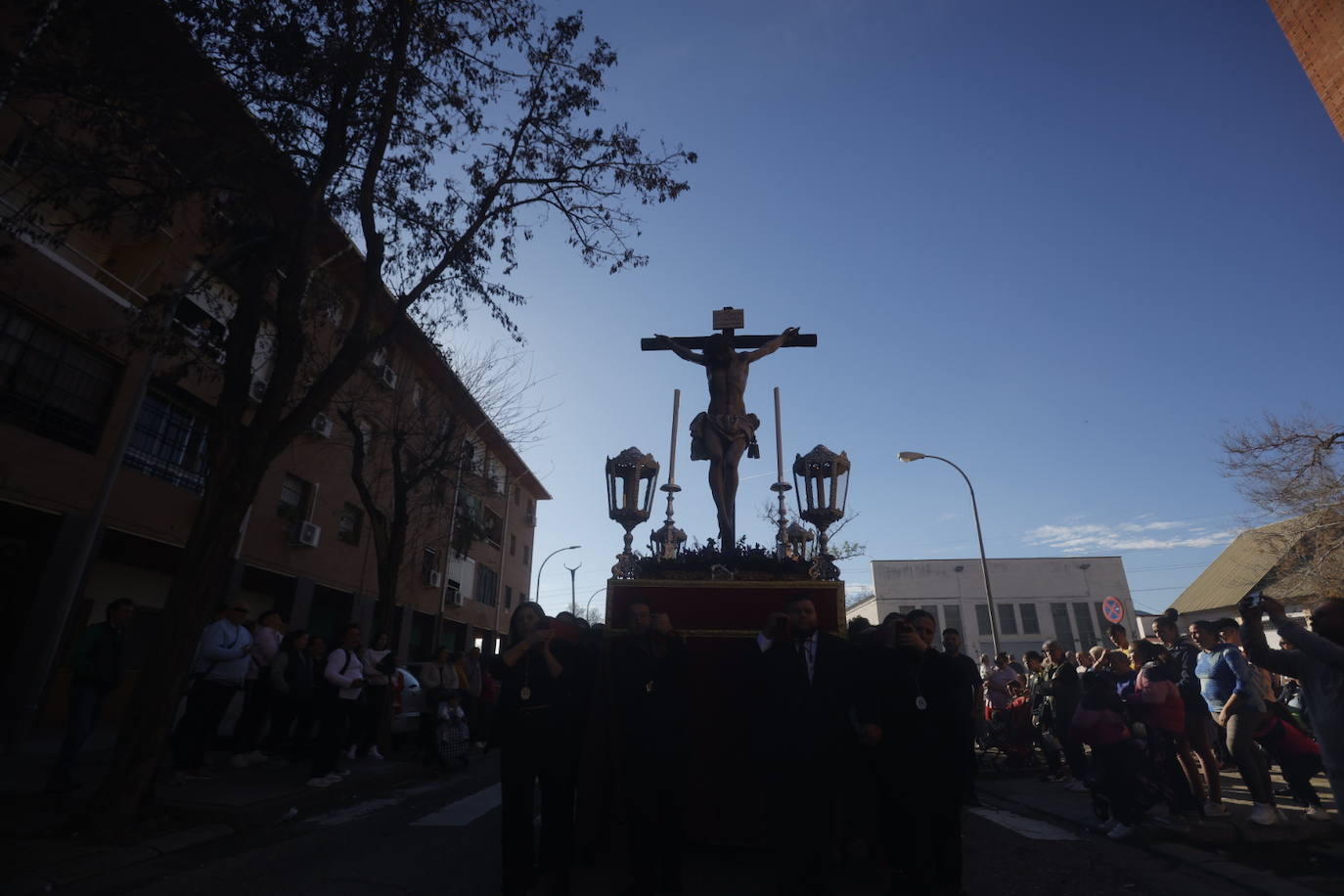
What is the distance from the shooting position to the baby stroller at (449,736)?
1025 centimetres

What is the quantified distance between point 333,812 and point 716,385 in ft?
20.4

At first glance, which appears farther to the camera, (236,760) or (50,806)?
(236,760)

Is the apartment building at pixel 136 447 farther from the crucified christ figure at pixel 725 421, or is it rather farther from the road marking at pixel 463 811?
the crucified christ figure at pixel 725 421

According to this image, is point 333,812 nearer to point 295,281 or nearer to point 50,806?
point 50,806

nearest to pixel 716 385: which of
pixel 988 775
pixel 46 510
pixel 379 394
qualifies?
pixel 988 775

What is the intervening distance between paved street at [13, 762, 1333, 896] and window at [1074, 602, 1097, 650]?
45.4 meters

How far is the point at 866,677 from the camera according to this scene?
461 cm

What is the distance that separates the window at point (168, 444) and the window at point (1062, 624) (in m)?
48.6

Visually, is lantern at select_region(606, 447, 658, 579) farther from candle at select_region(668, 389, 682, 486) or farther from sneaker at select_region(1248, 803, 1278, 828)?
sneaker at select_region(1248, 803, 1278, 828)

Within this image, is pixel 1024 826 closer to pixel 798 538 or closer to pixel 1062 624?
pixel 798 538

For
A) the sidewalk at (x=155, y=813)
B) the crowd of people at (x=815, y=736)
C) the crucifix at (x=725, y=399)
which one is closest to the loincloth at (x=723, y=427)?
the crucifix at (x=725, y=399)

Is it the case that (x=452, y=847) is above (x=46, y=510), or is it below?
below

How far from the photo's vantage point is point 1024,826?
660 centimetres

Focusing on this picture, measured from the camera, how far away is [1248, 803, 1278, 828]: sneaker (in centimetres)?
588
